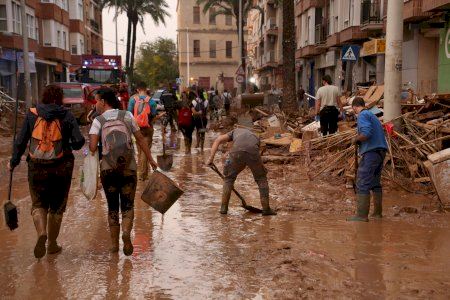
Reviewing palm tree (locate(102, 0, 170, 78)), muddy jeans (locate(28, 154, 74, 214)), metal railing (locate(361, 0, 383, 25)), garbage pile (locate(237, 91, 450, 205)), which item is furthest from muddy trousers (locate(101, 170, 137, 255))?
palm tree (locate(102, 0, 170, 78))

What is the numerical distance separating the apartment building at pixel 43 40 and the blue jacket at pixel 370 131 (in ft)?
63.7

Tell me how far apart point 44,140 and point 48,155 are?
6.1 inches

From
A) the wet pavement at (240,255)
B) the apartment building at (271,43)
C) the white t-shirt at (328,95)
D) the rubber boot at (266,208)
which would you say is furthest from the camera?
the apartment building at (271,43)

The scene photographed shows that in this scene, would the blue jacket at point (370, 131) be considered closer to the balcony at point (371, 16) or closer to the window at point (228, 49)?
the balcony at point (371, 16)

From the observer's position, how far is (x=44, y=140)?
18.3 feet

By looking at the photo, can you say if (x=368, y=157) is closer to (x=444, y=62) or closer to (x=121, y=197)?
(x=121, y=197)

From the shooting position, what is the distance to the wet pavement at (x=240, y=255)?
4805 mm

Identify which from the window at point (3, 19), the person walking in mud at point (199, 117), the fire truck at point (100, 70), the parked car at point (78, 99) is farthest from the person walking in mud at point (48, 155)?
the fire truck at point (100, 70)

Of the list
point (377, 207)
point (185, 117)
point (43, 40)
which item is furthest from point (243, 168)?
point (43, 40)

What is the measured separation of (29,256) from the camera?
5840 mm

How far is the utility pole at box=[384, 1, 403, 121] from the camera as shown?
9438mm

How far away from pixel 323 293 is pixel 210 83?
72.4 meters

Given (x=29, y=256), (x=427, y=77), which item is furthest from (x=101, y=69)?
(x=29, y=256)

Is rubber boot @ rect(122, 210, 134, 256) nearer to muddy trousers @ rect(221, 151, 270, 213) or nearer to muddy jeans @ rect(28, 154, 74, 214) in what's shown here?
muddy jeans @ rect(28, 154, 74, 214)
